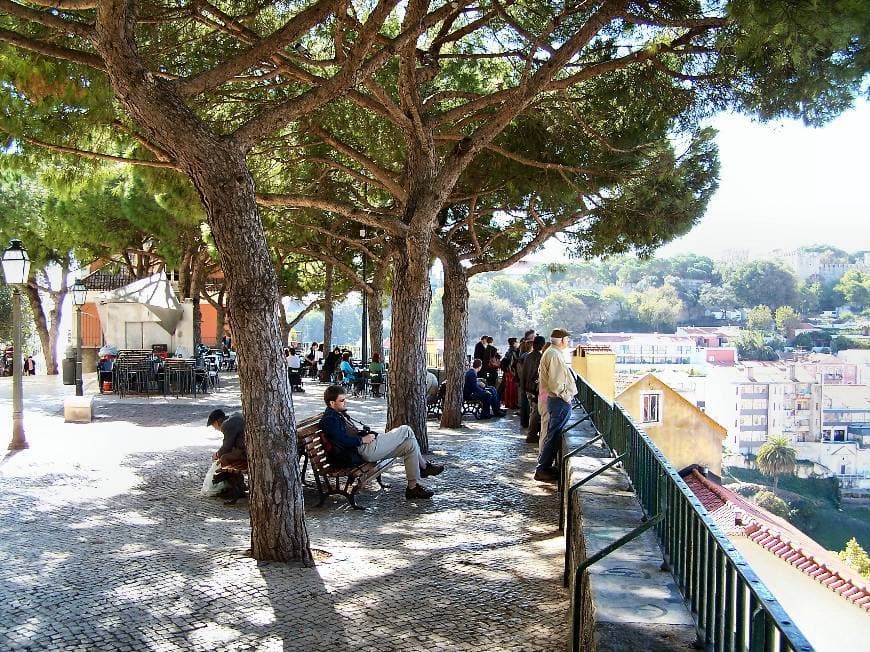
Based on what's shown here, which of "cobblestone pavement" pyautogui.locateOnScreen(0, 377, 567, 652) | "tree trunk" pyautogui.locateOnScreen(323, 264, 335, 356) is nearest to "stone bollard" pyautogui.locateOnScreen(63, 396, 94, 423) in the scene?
"cobblestone pavement" pyautogui.locateOnScreen(0, 377, 567, 652)

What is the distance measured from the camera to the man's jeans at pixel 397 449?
29.4 ft

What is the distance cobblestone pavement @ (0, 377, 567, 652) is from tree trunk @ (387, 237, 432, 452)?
3.19ft

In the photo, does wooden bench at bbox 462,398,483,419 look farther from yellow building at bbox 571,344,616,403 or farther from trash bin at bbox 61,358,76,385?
trash bin at bbox 61,358,76,385

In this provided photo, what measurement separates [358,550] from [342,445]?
1.79 m

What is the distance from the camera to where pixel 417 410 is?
475 inches

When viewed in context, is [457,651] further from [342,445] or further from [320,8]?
[320,8]

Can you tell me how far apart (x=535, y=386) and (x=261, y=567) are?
24.5ft

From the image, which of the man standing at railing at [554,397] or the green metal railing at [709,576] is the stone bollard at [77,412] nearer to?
the man standing at railing at [554,397]

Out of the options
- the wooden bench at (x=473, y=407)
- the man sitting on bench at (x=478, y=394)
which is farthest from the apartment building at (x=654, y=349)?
the man sitting on bench at (x=478, y=394)

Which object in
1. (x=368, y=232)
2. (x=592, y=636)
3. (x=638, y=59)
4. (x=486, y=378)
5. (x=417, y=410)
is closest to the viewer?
(x=592, y=636)

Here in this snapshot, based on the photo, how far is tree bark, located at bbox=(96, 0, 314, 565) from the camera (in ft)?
20.1

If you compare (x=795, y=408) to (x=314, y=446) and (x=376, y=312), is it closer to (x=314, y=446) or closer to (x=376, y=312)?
(x=376, y=312)

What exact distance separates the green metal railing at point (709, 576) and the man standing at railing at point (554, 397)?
3.95 metres

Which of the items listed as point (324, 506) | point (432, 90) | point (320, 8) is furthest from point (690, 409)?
point (320, 8)
